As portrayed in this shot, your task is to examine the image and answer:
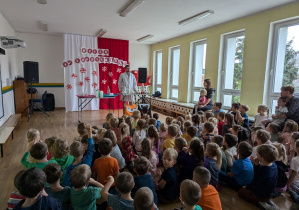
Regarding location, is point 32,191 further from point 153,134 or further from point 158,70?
point 158,70

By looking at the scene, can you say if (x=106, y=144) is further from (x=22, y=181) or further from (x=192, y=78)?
(x=192, y=78)

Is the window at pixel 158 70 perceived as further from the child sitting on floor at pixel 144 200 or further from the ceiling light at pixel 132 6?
the child sitting on floor at pixel 144 200

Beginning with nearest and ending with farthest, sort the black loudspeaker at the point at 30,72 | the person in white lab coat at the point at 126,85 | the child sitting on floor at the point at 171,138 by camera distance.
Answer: the child sitting on floor at the point at 171,138
the black loudspeaker at the point at 30,72
the person in white lab coat at the point at 126,85

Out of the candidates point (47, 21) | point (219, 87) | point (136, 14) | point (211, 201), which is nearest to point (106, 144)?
point (211, 201)

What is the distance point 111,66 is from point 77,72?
1341 mm

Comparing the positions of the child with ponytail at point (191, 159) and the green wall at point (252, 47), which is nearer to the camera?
the child with ponytail at point (191, 159)

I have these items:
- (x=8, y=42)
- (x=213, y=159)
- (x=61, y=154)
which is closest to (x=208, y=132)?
(x=213, y=159)

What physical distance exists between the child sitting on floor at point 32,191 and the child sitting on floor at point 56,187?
0.23 meters

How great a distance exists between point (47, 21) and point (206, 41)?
471 centimetres

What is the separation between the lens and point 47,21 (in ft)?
19.2

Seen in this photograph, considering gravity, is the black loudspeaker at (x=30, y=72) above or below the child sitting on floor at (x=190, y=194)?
above

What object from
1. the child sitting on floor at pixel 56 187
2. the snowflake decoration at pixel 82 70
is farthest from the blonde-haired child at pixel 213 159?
the snowflake decoration at pixel 82 70

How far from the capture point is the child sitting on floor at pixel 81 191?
146cm

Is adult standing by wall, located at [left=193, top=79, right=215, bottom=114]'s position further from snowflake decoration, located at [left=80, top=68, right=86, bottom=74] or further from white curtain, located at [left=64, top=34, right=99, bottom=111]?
snowflake decoration, located at [left=80, top=68, right=86, bottom=74]
